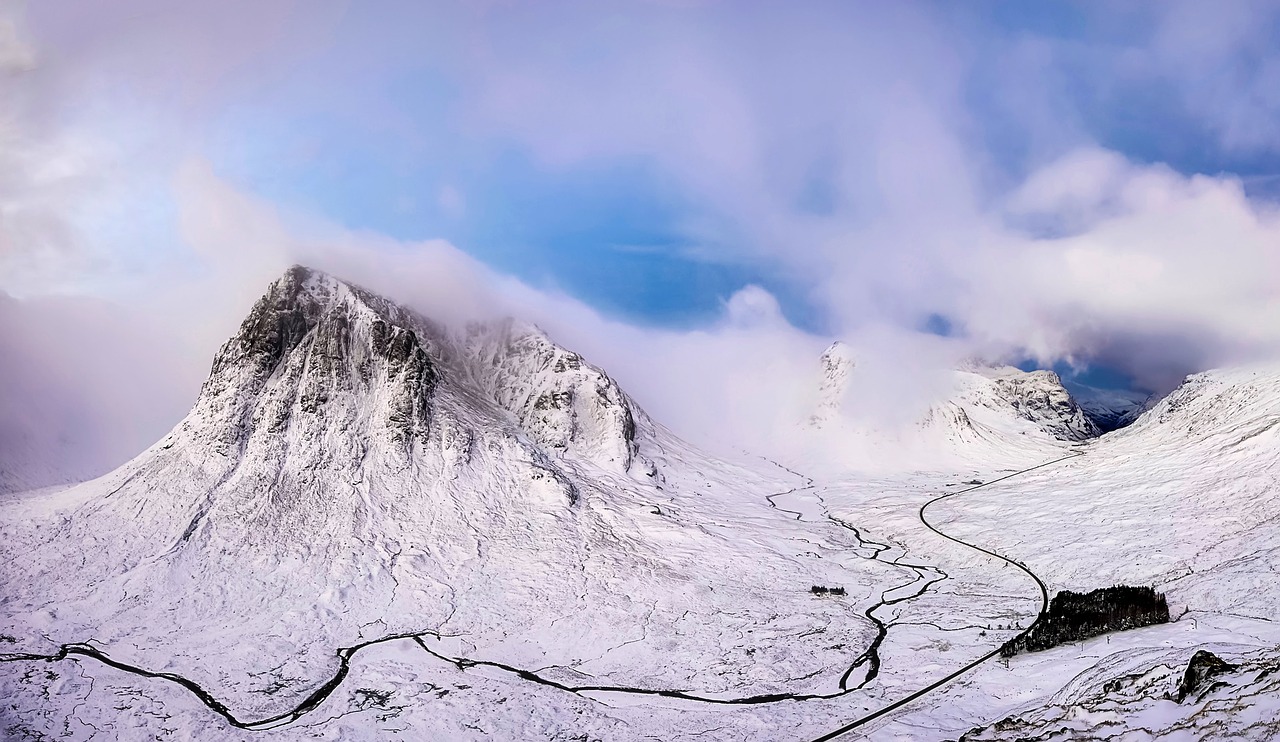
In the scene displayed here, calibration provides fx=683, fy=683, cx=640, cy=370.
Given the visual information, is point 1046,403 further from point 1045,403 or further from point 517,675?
point 517,675

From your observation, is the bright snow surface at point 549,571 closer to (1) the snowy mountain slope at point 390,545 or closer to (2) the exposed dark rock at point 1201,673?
(1) the snowy mountain slope at point 390,545

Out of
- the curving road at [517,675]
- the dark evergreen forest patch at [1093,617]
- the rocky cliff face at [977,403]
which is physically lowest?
the curving road at [517,675]

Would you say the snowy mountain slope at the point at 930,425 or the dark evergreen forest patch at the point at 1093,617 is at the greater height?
the snowy mountain slope at the point at 930,425

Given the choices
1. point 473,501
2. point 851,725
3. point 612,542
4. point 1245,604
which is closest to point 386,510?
point 473,501

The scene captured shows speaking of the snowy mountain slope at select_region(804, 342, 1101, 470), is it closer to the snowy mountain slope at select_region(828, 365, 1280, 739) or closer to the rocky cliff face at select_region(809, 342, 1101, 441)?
the rocky cliff face at select_region(809, 342, 1101, 441)

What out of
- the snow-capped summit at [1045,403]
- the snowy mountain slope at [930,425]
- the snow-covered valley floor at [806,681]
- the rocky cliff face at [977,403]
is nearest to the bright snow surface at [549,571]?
the snow-covered valley floor at [806,681]
